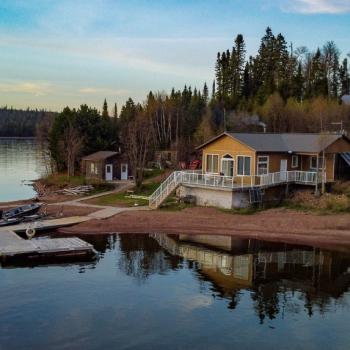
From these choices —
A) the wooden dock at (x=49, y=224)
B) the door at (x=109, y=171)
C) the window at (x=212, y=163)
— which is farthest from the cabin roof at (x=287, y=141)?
the door at (x=109, y=171)

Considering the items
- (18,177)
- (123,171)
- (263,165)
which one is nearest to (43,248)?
(263,165)

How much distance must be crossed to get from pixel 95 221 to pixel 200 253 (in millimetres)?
8671

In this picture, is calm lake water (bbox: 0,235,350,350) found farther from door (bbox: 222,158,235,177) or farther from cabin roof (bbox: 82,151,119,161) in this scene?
cabin roof (bbox: 82,151,119,161)

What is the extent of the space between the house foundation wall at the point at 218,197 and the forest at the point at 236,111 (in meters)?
8.23

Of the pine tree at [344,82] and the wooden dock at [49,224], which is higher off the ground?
the pine tree at [344,82]

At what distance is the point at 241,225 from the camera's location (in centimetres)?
3241

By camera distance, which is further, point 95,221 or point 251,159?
point 251,159

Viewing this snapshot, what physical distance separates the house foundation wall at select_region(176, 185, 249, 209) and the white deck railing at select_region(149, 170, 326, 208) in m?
0.49

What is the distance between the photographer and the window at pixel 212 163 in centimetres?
3853

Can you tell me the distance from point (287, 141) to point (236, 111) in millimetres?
34250

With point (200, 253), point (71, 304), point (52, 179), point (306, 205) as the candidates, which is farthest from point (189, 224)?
point (52, 179)

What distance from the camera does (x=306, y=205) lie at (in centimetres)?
3475

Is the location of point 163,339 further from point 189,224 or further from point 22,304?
point 189,224

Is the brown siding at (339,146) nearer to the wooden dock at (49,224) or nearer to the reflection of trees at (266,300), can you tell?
the reflection of trees at (266,300)
